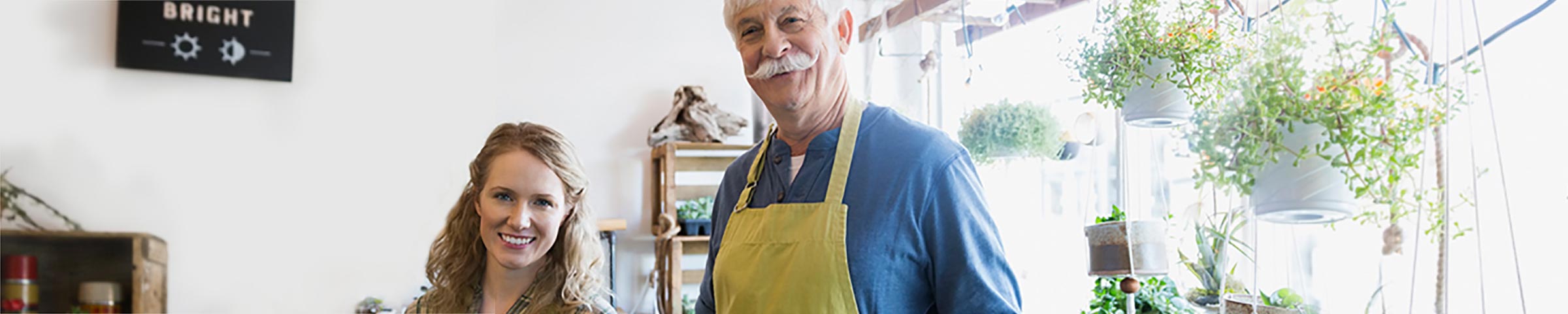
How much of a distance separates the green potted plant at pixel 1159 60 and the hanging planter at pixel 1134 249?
6.3 inches

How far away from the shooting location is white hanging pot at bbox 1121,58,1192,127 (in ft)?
5.05

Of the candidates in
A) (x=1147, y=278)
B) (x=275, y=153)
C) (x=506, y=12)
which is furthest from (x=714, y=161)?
(x=1147, y=278)

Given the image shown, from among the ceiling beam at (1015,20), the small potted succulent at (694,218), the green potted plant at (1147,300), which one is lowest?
the green potted plant at (1147,300)

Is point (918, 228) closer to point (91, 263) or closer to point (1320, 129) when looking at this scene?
point (1320, 129)

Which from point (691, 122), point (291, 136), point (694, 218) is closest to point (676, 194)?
point (694, 218)

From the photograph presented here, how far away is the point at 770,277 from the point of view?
127 centimetres

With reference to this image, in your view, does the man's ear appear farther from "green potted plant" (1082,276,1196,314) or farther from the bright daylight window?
"green potted plant" (1082,276,1196,314)

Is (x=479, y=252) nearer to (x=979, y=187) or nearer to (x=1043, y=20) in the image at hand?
(x=979, y=187)

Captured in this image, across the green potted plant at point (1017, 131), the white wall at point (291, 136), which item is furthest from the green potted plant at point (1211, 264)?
the white wall at point (291, 136)

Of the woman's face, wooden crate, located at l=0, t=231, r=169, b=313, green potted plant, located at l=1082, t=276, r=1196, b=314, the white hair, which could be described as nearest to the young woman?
the woman's face

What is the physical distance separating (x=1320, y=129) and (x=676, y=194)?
2.74 m

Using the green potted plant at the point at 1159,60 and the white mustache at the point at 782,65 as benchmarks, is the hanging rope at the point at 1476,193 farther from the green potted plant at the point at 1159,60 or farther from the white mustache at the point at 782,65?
the white mustache at the point at 782,65

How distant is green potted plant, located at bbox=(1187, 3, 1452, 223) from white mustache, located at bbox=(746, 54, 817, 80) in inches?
20.7

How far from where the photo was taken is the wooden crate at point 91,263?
2.73 meters
